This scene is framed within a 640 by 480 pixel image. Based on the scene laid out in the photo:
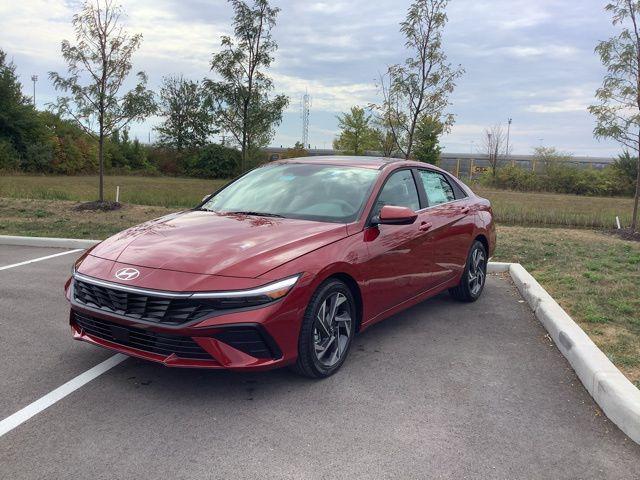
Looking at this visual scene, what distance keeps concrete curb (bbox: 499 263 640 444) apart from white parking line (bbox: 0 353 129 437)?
3.41 meters

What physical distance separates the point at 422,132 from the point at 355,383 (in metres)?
9.77

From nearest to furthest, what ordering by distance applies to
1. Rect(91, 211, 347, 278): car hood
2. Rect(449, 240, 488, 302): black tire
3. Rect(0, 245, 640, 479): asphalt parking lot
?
Rect(0, 245, 640, 479): asphalt parking lot
Rect(91, 211, 347, 278): car hood
Rect(449, 240, 488, 302): black tire

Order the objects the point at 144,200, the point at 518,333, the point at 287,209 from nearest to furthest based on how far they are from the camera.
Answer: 1. the point at 287,209
2. the point at 518,333
3. the point at 144,200

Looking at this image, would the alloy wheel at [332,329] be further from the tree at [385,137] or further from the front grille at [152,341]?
the tree at [385,137]

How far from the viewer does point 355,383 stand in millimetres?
3857

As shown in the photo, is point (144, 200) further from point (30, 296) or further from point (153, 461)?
point (153, 461)

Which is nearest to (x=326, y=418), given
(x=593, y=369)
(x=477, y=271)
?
(x=593, y=369)

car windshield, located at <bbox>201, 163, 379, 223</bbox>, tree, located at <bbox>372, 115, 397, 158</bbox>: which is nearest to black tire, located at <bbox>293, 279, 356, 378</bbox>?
car windshield, located at <bbox>201, 163, 379, 223</bbox>

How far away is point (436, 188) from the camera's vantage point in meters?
5.77

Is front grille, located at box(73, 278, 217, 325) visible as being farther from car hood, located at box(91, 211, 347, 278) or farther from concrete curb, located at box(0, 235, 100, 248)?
concrete curb, located at box(0, 235, 100, 248)

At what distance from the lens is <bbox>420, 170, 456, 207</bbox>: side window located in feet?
18.3

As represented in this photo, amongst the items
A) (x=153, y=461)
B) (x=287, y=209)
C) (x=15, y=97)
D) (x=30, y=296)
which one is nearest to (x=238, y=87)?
(x=30, y=296)

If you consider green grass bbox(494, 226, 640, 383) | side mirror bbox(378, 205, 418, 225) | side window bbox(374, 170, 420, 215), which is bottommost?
green grass bbox(494, 226, 640, 383)

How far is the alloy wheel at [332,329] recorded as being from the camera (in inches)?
149
